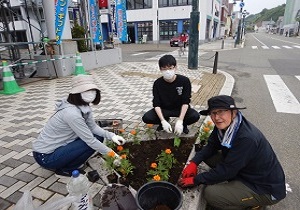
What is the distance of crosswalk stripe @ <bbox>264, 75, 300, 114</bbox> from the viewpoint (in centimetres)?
517

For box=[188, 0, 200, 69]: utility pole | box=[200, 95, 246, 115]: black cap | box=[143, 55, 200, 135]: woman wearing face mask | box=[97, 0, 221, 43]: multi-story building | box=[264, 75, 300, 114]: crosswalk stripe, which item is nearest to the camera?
box=[200, 95, 246, 115]: black cap

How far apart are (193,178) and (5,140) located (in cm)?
327

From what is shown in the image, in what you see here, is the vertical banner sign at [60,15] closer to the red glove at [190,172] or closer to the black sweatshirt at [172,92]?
the black sweatshirt at [172,92]

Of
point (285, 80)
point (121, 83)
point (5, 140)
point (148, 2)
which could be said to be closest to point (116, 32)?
point (121, 83)

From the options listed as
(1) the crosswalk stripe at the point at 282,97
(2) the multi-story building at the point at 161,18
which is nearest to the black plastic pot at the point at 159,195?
(1) the crosswalk stripe at the point at 282,97

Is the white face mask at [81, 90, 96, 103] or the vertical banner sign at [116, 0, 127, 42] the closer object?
the white face mask at [81, 90, 96, 103]

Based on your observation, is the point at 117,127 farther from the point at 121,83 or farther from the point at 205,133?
the point at 121,83

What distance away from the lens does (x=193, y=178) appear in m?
2.25

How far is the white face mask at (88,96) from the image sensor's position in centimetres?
243

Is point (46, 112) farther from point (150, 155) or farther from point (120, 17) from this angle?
point (120, 17)

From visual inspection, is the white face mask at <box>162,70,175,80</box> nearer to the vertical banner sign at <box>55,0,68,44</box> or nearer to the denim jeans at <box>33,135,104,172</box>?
the denim jeans at <box>33,135,104,172</box>

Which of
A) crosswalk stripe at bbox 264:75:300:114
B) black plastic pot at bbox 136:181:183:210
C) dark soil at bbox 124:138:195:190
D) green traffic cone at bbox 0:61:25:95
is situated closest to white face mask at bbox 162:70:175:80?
dark soil at bbox 124:138:195:190

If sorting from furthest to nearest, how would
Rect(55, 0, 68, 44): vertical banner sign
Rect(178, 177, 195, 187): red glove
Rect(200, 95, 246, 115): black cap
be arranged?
Rect(55, 0, 68, 44): vertical banner sign < Rect(178, 177, 195, 187): red glove < Rect(200, 95, 246, 115): black cap

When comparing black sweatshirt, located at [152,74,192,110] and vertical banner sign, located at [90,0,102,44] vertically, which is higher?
vertical banner sign, located at [90,0,102,44]
